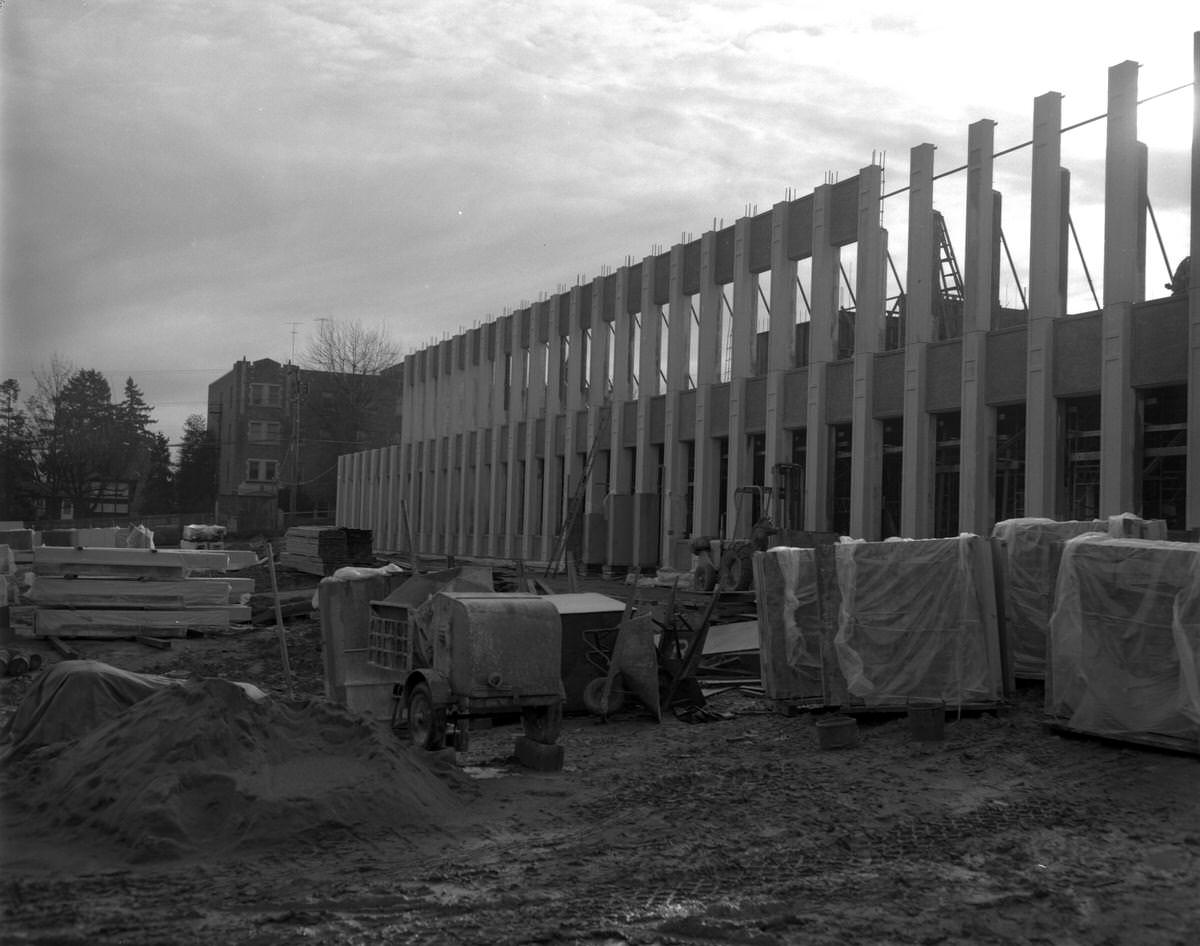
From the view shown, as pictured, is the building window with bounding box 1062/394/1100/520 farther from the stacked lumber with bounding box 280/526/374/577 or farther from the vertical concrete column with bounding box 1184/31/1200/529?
the stacked lumber with bounding box 280/526/374/577

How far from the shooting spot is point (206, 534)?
1971 inches

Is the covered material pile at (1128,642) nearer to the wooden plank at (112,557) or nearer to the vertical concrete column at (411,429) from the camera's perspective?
the wooden plank at (112,557)

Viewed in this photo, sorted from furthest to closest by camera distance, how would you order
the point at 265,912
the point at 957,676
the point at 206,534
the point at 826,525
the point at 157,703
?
the point at 206,534, the point at 826,525, the point at 957,676, the point at 157,703, the point at 265,912

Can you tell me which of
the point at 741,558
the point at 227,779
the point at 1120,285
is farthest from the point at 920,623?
the point at 741,558

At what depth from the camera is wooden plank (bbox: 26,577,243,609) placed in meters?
19.7

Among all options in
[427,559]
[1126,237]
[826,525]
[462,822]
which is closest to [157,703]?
[462,822]

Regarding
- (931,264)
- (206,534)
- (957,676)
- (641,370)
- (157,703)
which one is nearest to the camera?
(157,703)

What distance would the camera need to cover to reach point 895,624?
11.6 metres

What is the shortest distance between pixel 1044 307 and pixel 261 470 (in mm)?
65304

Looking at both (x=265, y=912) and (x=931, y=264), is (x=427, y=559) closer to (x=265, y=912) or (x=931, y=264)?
(x=931, y=264)

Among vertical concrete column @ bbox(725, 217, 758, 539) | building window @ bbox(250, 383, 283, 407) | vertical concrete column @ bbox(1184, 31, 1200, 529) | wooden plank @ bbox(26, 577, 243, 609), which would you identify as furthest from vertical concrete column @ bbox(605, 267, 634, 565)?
building window @ bbox(250, 383, 283, 407)

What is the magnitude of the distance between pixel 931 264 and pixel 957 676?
1222 centimetres

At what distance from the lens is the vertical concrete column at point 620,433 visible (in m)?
31.0

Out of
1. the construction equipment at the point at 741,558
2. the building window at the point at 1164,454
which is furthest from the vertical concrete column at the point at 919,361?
the building window at the point at 1164,454
